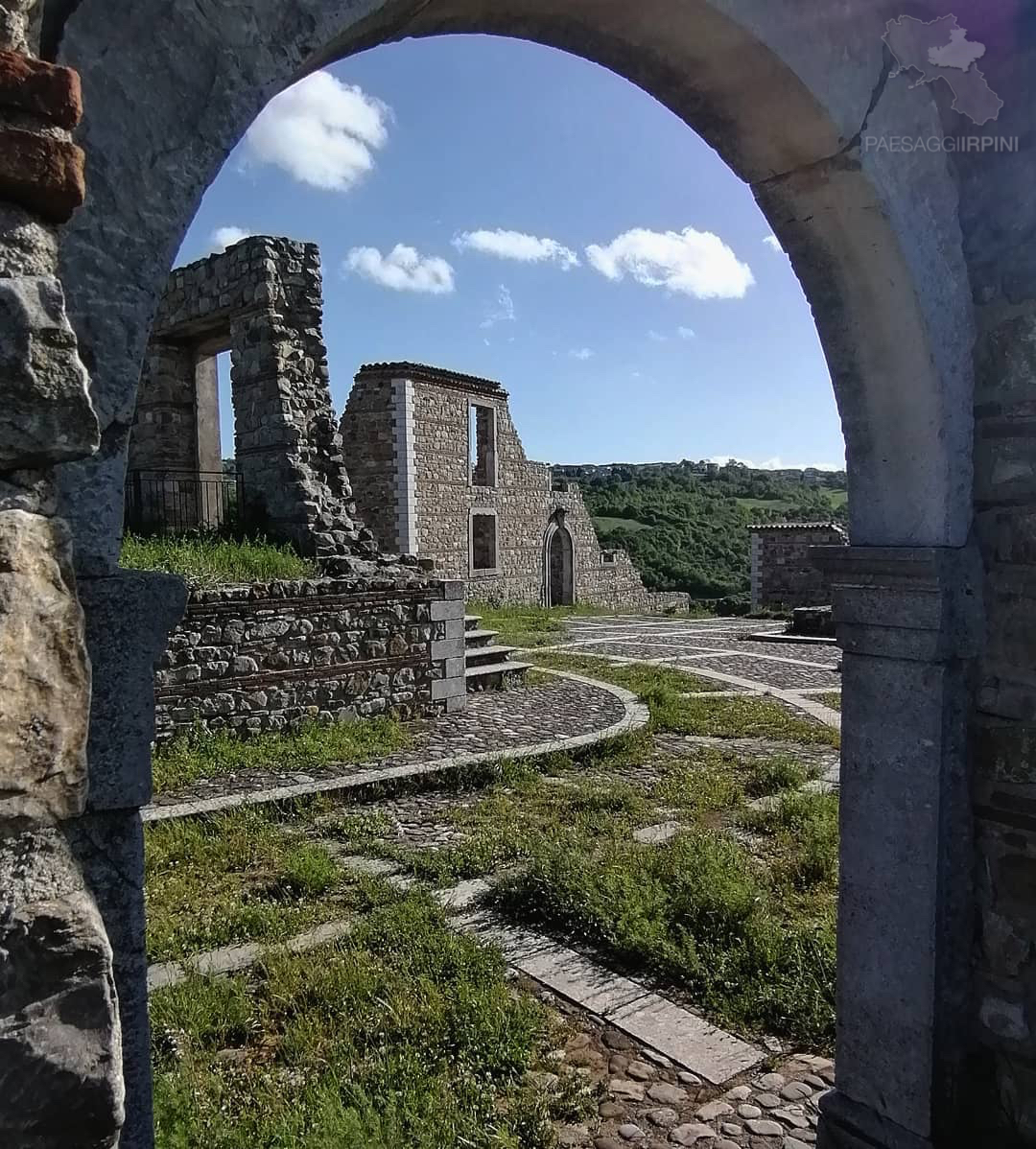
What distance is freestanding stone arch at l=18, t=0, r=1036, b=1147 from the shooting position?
2277 millimetres

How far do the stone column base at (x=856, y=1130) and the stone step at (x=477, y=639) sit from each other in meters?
8.76

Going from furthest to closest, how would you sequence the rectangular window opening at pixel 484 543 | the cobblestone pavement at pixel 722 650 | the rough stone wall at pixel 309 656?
the rectangular window opening at pixel 484 543
the cobblestone pavement at pixel 722 650
the rough stone wall at pixel 309 656

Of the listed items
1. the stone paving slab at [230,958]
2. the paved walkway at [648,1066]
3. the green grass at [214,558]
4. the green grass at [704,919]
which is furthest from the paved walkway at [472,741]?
the paved walkway at [648,1066]

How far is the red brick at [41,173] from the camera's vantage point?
1.04 meters

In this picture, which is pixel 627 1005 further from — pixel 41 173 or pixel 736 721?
pixel 736 721

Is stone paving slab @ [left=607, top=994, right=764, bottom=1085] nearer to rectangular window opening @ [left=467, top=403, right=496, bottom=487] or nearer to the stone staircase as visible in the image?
the stone staircase

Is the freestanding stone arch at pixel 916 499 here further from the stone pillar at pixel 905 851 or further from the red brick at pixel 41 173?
the red brick at pixel 41 173

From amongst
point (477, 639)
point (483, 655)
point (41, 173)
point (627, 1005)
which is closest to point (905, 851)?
point (627, 1005)

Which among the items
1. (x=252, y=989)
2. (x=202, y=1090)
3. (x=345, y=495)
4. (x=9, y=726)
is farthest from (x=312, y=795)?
(x=9, y=726)

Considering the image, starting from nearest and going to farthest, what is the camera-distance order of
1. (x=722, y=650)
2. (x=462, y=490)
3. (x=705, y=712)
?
(x=705, y=712) < (x=722, y=650) < (x=462, y=490)

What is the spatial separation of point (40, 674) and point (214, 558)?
24.5 ft

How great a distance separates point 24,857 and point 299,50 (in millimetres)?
1422

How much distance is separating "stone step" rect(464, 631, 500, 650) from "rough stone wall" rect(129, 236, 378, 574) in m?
2.32

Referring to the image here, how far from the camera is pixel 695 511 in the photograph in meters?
40.4
